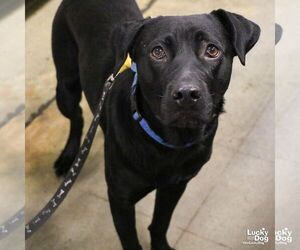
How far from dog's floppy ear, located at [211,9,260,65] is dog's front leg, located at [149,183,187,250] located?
1.82ft


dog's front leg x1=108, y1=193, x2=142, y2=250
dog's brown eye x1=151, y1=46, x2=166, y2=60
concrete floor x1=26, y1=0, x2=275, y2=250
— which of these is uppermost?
dog's brown eye x1=151, y1=46, x2=166, y2=60

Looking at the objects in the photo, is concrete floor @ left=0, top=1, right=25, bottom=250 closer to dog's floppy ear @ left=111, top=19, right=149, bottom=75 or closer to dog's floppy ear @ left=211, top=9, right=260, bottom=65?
dog's floppy ear @ left=111, top=19, right=149, bottom=75

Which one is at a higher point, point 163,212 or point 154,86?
point 154,86

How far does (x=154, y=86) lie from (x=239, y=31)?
1.00 ft

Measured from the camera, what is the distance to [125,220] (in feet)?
6.28

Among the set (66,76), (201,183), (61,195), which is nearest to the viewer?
(61,195)

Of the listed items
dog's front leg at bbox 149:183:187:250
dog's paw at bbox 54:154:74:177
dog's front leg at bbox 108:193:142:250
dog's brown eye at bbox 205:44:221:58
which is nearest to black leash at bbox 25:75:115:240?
dog's front leg at bbox 108:193:142:250

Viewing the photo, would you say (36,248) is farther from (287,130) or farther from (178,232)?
(287,130)

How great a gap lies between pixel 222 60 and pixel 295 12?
2.04 m

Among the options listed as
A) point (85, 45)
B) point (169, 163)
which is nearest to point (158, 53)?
point (169, 163)

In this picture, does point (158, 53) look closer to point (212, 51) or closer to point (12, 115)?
point (212, 51)

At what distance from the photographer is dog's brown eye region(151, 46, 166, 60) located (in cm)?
153

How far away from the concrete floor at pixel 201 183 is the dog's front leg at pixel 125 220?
0.90 feet

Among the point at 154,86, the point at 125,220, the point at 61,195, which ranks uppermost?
the point at 154,86
